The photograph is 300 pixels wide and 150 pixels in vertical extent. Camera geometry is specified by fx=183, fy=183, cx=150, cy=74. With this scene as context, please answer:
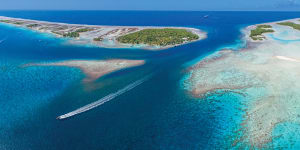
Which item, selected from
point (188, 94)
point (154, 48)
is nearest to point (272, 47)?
point (154, 48)

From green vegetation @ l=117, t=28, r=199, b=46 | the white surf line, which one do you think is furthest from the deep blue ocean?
green vegetation @ l=117, t=28, r=199, b=46

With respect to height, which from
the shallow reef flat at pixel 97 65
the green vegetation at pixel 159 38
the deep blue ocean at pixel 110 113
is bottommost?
the deep blue ocean at pixel 110 113

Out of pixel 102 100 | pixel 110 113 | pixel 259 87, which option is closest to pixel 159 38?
pixel 259 87

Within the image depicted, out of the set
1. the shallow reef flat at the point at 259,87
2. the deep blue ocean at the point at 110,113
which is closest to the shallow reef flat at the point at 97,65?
the deep blue ocean at the point at 110,113

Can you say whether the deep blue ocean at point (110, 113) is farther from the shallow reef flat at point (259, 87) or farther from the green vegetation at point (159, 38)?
the green vegetation at point (159, 38)

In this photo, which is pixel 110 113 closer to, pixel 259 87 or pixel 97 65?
pixel 97 65

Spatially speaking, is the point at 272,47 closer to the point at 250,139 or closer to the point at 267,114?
the point at 267,114
